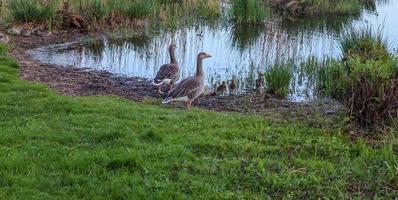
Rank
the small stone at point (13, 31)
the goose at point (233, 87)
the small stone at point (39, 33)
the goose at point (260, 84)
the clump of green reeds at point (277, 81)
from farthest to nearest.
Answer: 1. the small stone at point (39, 33)
2. the small stone at point (13, 31)
3. the goose at point (233, 87)
4. the goose at point (260, 84)
5. the clump of green reeds at point (277, 81)

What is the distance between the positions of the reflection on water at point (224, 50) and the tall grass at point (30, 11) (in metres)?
1.56

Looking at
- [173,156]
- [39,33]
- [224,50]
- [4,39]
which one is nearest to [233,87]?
[224,50]

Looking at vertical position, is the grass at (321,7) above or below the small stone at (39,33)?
above

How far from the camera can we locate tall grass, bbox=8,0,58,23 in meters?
17.1

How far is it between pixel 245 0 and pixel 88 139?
14.2 meters

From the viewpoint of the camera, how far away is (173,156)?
7.41m

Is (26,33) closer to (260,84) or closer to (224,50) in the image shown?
(224,50)

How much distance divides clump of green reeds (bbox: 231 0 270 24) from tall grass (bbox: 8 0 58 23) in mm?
6653

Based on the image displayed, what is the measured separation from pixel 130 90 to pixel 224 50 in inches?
233

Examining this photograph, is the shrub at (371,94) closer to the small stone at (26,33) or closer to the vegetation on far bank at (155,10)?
the small stone at (26,33)

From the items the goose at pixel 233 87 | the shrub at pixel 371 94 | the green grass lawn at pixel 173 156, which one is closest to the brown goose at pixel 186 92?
the green grass lawn at pixel 173 156

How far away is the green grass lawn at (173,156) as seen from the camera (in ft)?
21.5

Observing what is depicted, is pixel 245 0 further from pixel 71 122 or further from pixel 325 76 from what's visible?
pixel 71 122

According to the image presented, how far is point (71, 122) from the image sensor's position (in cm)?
869
